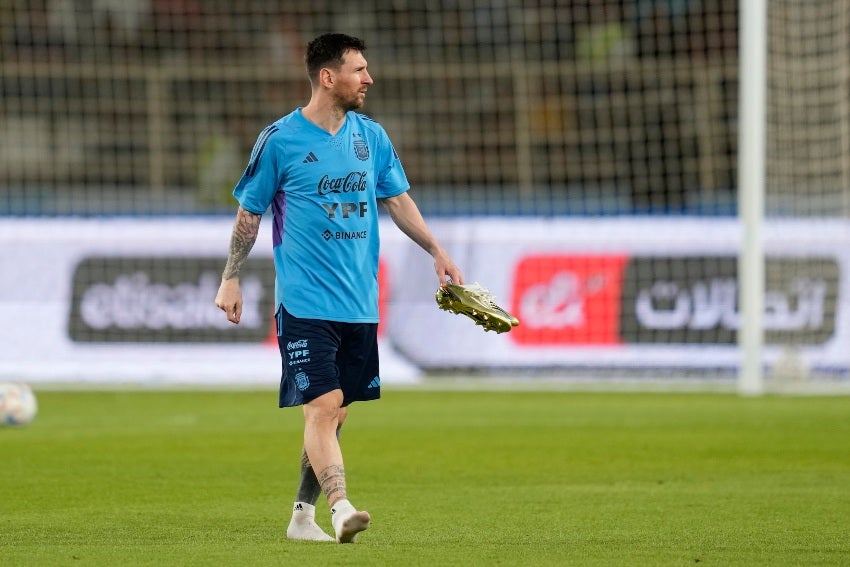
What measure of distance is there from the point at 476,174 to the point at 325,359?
16269 mm

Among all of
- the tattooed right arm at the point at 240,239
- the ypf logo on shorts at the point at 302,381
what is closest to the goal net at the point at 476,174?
the tattooed right arm at the point at 240,239

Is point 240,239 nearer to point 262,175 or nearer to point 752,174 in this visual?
point 262,175

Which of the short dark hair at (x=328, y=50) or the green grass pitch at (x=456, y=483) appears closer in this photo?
the green grass pitch at (x=456, y=483)

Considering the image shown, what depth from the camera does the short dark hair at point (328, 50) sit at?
6.27 metres

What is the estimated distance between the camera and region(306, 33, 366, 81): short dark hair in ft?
20.6

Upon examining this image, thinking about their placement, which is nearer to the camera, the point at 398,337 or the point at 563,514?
the point at 563,514

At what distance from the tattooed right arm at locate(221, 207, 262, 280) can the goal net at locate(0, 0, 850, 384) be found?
31.5ft

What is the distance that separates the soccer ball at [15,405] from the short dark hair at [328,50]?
6201 mm

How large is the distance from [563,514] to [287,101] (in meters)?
17.2

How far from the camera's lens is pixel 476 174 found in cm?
2230

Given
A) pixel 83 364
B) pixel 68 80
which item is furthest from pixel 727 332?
pixel 68 80

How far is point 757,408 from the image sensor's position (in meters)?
13.3

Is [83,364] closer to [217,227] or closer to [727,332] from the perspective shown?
[217,227]

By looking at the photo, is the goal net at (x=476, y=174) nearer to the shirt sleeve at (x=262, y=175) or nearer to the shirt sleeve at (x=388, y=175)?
the shirt sleeve at (x=388, y=175)
